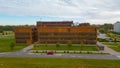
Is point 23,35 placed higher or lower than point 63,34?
lower

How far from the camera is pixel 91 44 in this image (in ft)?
248

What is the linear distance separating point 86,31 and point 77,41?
17.5 feet

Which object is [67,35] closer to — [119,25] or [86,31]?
[86,31]

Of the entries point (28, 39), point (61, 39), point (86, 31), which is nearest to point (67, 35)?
point (61, 39)

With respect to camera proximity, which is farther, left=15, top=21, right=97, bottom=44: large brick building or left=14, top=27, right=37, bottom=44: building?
left=14, top=27, right=37, bottom=44: building

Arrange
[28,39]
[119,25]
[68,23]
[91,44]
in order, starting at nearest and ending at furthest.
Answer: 1. [91,44]
2. [28,39]
3. [68,23]
4. [119,25]

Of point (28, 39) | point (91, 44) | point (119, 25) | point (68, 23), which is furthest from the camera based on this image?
point (119, 25)

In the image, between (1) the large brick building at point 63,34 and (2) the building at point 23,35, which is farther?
(2) the building at point 23,35

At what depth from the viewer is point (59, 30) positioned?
77.0 m

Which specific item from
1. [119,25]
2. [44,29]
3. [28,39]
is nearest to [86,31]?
[44,29]

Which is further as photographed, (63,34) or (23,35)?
(23,35)

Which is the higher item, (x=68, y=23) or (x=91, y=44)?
(x=68, y=23)

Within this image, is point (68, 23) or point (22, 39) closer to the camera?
point (22, 39)

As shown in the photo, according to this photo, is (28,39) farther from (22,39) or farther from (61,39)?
(61,39)
